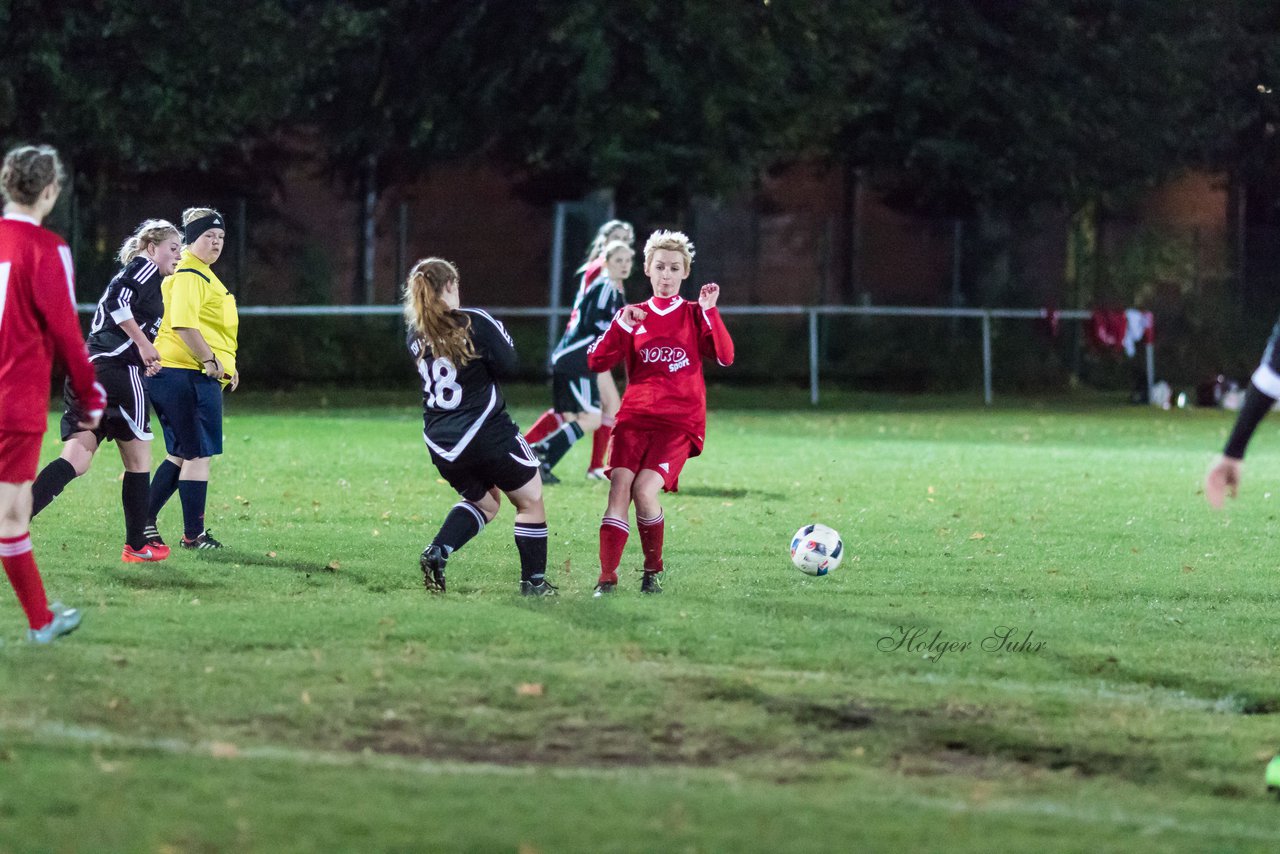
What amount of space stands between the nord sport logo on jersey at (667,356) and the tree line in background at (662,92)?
16377 millimetres

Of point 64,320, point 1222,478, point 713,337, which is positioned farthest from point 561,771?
point 713,337

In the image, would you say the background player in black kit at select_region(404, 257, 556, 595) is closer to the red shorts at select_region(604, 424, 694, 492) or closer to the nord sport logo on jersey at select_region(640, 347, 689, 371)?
the red shorts at select_region(604, 424, 694, 492)

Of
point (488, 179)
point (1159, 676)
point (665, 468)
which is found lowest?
point (1159, 676)

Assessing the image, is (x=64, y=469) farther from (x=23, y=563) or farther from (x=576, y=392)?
(x=576, y=392)

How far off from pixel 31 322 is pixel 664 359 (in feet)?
A: 10.3

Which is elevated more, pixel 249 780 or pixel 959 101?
pixel 959 101

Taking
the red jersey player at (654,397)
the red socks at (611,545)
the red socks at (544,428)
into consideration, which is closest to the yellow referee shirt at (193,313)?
the red jersey player at (654,397)

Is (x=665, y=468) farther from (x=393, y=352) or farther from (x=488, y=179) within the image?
(x=488, y=179)

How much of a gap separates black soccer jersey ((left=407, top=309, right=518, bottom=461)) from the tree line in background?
1649 cm

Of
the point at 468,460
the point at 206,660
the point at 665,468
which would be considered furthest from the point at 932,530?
the point at 206,660

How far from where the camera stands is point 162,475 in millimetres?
10242

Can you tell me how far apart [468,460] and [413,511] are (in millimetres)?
3772

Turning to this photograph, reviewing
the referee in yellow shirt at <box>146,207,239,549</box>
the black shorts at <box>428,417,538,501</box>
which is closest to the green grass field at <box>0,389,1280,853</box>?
the referee in yellow shirt at <box>146,207,239,549</box>

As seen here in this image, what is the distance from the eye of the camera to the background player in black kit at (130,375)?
9547 millimetres
